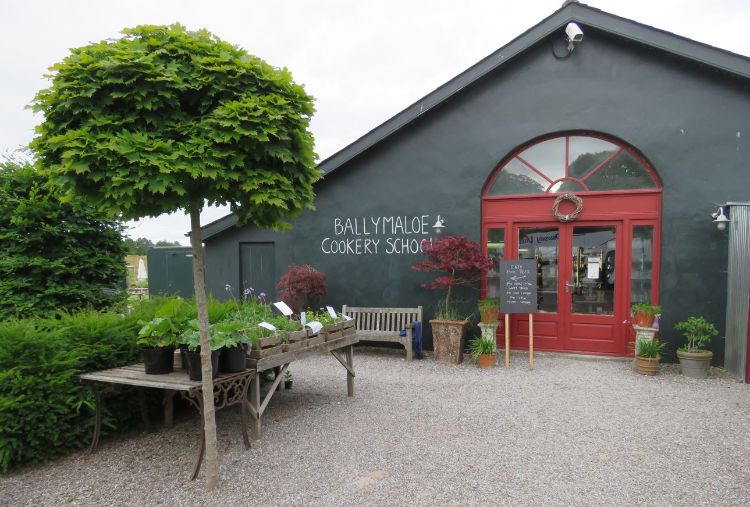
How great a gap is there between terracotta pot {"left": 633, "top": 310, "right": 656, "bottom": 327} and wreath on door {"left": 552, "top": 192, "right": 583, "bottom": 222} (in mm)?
1767

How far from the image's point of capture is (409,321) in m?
Result: 8.40

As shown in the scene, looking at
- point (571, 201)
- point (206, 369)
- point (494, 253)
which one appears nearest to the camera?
point (206, 369)

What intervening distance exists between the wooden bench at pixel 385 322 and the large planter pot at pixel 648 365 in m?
3.40

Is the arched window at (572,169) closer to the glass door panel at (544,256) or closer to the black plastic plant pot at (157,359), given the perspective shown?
the glass door panel at (544,256)

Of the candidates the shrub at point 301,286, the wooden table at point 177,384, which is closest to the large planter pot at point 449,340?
the shrub at point 301,286

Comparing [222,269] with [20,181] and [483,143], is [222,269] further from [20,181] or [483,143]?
[483,143]

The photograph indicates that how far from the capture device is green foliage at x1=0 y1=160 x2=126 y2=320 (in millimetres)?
5148

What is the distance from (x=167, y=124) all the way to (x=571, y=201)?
657cm

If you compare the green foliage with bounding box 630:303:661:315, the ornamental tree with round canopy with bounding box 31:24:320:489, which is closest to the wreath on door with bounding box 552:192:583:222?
the green foliage with bounding box 630:303:661:315

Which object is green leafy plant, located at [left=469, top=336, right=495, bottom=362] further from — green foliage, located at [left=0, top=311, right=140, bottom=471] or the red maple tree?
green foliage, located at [left=0, top=311, right=140, bottom=471]

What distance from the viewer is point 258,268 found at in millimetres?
10297

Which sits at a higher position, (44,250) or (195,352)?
(44,250)

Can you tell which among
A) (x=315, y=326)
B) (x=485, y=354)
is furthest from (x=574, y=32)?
(x=315, y=326)

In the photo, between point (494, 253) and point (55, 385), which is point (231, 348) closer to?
point (55, 385)
